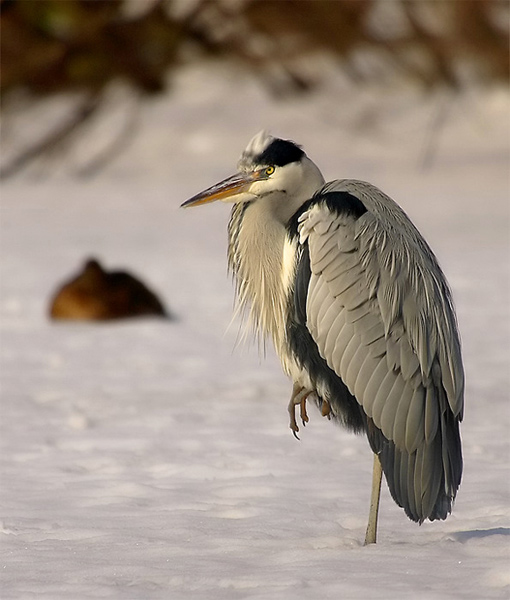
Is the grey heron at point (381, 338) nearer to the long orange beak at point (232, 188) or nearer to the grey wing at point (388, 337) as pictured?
the grey wing at point (388, 337)

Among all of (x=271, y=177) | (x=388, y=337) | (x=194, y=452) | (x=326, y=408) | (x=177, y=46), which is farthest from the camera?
(x=177, y=46)

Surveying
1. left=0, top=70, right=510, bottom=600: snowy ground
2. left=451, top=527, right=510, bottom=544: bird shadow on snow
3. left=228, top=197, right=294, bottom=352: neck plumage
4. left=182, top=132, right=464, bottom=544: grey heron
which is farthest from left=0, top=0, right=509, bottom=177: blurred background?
left=451, top=527, right=510, bottom=544: bird shadow on snow

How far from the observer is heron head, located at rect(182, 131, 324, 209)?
4.39 m

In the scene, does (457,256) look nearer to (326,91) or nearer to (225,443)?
(225,443)

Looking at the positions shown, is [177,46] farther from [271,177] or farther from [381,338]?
[381,338]

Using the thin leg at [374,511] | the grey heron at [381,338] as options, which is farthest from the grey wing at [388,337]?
the thin leg at [374,511]

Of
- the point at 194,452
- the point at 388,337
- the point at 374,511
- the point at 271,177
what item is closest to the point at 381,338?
the point at 388,337

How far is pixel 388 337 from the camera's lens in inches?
159

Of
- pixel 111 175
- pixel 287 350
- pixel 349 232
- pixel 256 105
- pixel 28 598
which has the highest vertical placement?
pixel 256 105

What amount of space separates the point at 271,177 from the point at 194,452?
1739 millimetres

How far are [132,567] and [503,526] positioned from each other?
1306 millimetres

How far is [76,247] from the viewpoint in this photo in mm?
13406

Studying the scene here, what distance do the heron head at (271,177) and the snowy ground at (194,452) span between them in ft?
3.63

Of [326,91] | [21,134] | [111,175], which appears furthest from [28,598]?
[326,91]
